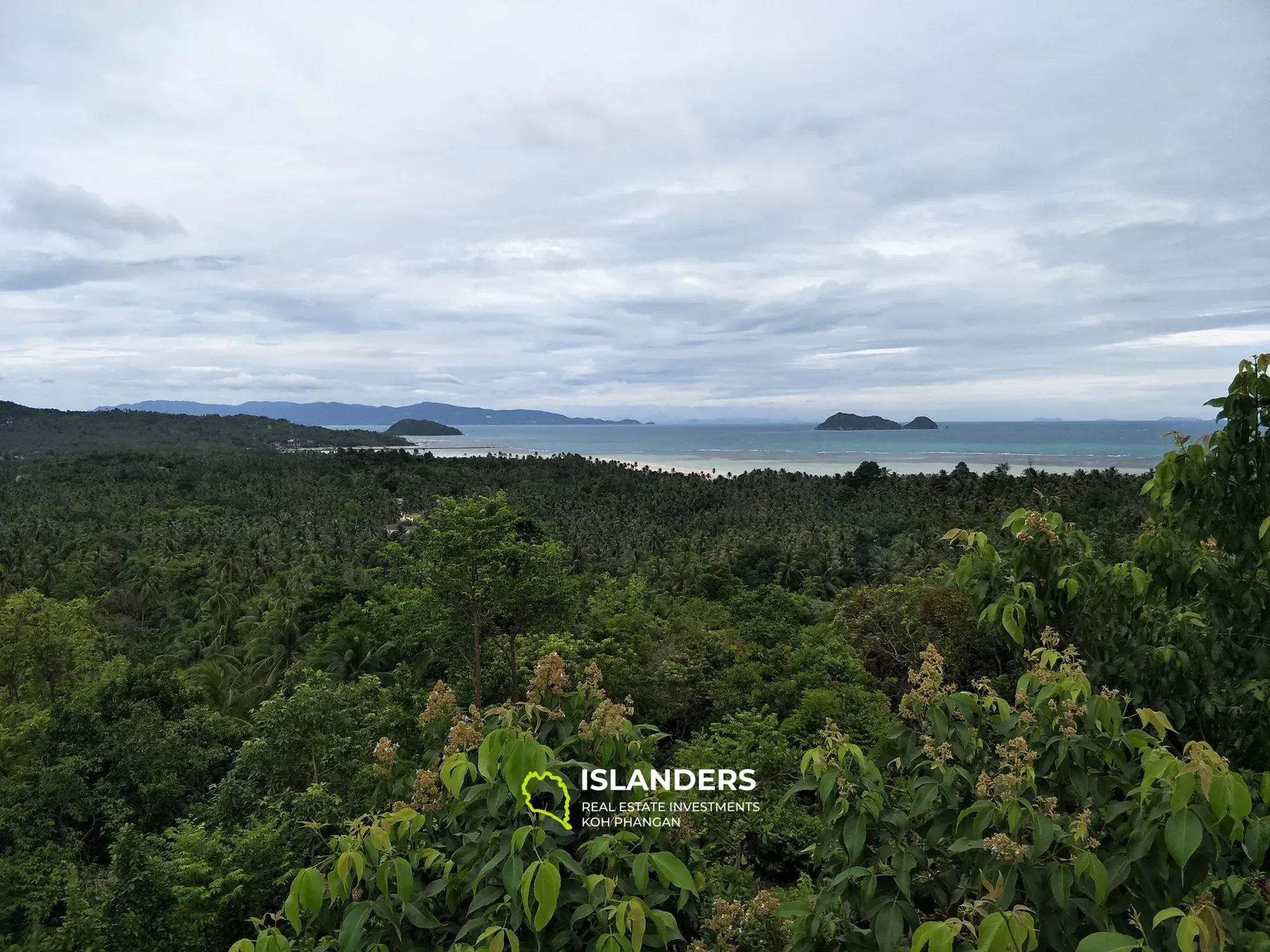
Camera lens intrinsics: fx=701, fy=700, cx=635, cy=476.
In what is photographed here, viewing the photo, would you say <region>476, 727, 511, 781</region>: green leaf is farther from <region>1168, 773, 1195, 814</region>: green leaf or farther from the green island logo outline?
<region>1168, 773, 1195, 814</region>: green leaf

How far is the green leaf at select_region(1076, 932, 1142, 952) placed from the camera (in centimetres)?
173

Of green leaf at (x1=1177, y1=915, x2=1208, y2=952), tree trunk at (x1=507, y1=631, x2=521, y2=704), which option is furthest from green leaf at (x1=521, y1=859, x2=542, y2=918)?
tree trunk at (x1=507, y1=631, x2=521, y2=704)

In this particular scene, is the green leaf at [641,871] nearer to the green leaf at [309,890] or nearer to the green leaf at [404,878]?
the green leaf at [404,878]

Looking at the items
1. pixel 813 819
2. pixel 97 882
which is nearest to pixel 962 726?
pixel 813 819

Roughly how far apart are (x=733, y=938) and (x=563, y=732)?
1.30m

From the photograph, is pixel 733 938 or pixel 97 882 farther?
pixel 97 882

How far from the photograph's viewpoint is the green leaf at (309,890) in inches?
88.6

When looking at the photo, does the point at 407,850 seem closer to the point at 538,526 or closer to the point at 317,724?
the point at 317,724

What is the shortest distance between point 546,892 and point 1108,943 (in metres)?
1.49

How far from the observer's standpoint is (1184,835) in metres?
1.90

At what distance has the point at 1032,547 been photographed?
3.42m

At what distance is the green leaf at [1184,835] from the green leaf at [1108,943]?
0.26 m

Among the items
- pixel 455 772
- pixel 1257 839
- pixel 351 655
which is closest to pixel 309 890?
pixel 455 772

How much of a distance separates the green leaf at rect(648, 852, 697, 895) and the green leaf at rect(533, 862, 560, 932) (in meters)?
0.42
